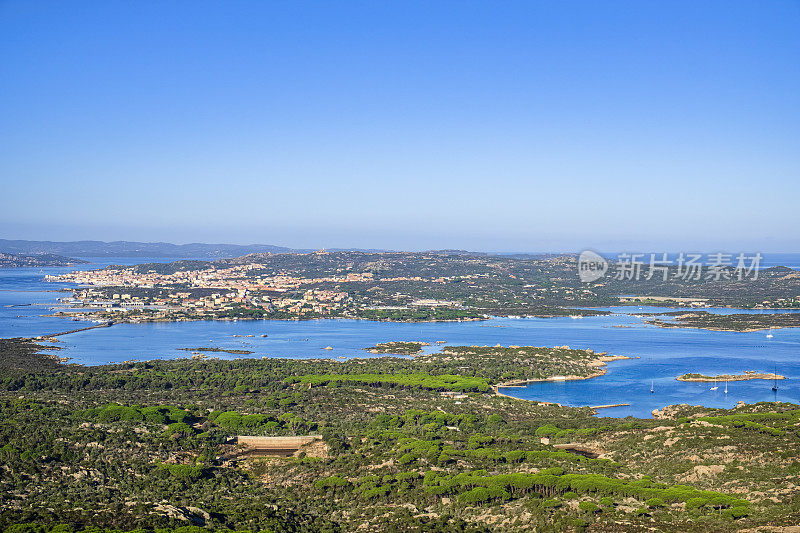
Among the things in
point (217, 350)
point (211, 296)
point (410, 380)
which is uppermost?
point (410, 380)

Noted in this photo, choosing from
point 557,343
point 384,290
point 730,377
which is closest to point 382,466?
point 730,377

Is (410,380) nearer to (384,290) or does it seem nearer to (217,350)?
(217,350)

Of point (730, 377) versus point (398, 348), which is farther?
point (398, 348)

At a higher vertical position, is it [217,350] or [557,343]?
[557,343]

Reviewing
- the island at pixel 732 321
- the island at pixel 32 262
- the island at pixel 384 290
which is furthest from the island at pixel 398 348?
the island at pixel 32 262

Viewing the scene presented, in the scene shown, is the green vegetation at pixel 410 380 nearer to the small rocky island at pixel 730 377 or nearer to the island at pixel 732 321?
the small rocky island at pixel 730 377

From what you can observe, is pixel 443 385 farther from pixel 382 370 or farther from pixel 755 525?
pixel 755 525

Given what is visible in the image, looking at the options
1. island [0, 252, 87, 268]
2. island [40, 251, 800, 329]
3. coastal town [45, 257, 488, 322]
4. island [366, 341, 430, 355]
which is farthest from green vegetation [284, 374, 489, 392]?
island [0, 252, 87, 268]

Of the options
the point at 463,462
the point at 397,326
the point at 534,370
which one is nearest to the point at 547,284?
the point at 397,326
